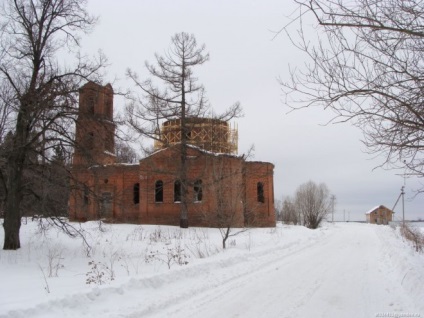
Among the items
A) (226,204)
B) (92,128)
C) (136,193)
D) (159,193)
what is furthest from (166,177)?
(92,128)

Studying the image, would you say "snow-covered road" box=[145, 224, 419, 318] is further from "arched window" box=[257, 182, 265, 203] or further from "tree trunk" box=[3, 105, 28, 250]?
"arched window" box=[257, 182, 265, 203]

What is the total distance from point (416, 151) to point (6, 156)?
552 inches

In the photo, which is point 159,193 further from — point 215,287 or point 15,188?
point 215,287

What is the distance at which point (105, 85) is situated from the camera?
1722cm

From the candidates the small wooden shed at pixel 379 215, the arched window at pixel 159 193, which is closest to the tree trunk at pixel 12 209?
the arched window at pixel 159 193

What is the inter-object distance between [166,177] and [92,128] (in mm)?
20986

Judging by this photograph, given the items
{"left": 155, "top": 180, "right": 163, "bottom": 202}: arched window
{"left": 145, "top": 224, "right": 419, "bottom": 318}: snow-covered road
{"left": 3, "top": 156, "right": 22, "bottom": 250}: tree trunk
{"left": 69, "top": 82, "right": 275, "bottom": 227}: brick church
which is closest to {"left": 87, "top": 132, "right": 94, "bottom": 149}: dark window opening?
{"left": 69, "top": 82, "right": 275, "bottom": 227}: brick church

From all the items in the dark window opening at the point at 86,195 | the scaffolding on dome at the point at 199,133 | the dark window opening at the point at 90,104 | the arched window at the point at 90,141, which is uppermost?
the scaffolding on dome at the point at 199,133

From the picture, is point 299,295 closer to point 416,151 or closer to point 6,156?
point 416,151

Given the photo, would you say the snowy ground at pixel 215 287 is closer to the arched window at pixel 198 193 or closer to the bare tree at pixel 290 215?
the arched window at pixel 198 193

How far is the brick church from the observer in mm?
16844

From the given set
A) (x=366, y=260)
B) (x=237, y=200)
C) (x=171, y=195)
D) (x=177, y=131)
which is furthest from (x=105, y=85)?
(x=171, y=195)

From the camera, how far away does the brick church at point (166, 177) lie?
16.8 metres

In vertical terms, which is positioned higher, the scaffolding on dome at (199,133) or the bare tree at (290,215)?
the scaffolding on dome at (199,133)
